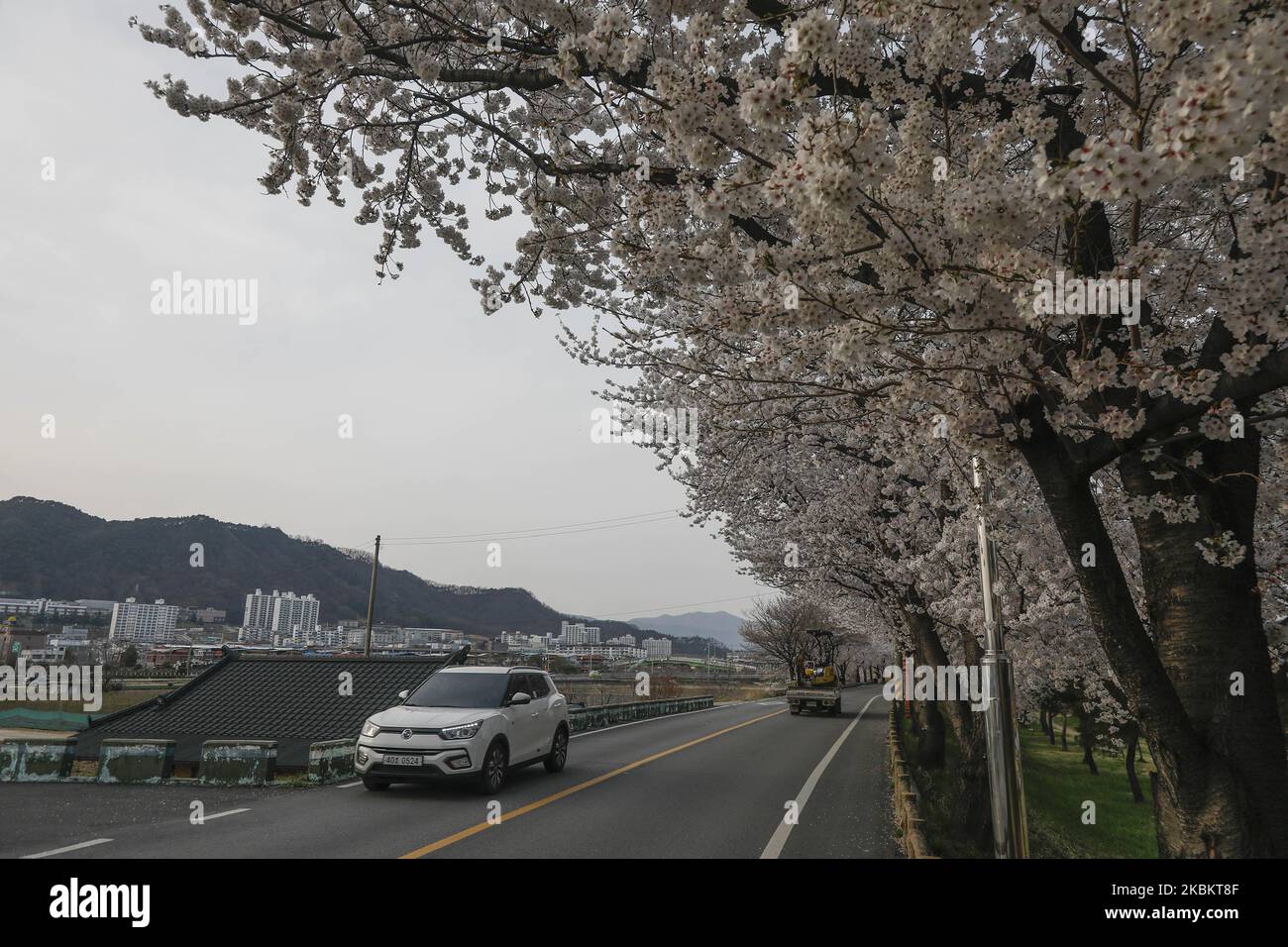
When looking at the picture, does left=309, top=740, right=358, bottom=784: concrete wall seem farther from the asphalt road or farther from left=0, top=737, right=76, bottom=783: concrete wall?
left=0, top=737, right=76, bottom=783: concrete wall

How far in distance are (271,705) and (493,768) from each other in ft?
17.7

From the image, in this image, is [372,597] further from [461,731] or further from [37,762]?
[461,731]

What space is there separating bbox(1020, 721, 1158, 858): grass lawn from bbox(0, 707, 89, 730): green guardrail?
90.6 feet

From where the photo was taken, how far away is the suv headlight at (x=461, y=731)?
9.40 meters

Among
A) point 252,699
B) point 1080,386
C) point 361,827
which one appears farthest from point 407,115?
point 252,699

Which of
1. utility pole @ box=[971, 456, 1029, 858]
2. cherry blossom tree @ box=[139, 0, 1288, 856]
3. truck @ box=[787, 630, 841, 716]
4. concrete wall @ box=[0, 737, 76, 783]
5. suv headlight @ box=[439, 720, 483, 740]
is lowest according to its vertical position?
truck @ box=[787, 630, 841, 716]

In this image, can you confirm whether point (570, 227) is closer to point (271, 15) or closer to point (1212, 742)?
point (271, 15)

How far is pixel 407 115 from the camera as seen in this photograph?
8008 mm

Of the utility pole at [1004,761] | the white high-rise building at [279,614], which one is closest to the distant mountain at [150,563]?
the white high-rise building at [279,614]

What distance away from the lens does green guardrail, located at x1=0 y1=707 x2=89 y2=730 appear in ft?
76.0

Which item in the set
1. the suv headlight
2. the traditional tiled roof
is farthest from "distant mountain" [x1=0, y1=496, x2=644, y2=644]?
the suv headlight

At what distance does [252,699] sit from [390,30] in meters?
11.6

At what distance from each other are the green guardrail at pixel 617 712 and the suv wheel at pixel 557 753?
3.41 meters

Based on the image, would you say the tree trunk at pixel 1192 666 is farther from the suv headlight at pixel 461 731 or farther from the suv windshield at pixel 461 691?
the suv windshield at pixel 461 691
